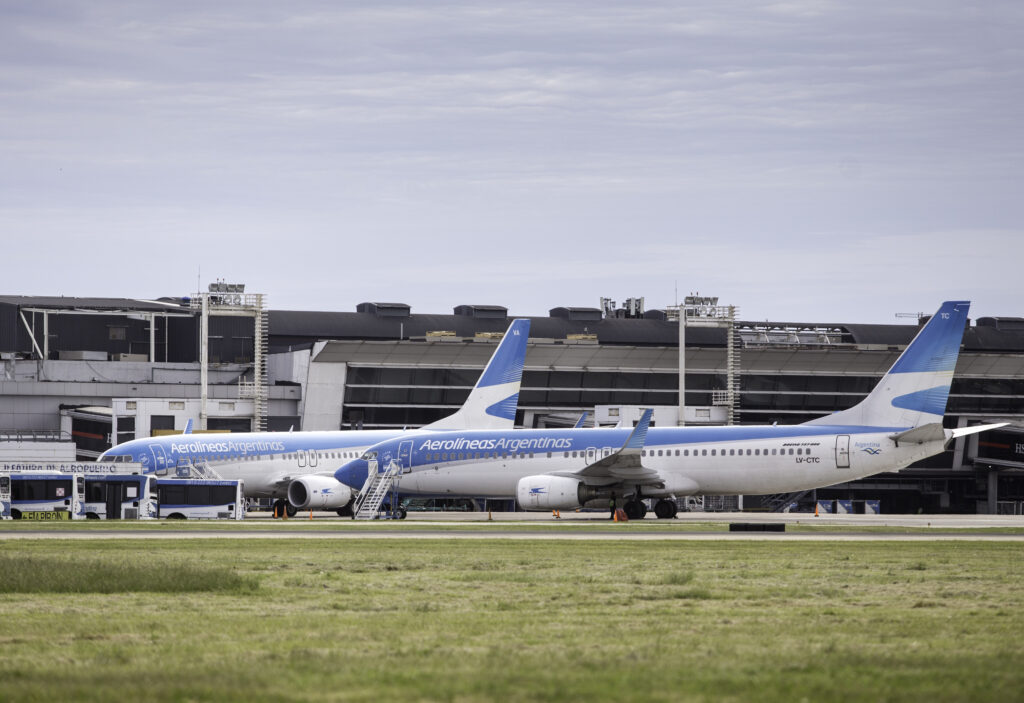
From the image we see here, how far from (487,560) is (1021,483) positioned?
2731 inches

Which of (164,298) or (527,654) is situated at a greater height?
(164,298)

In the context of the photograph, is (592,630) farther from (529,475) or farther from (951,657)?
(529,475)

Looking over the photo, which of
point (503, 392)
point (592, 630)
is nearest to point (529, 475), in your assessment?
point (503, 392)

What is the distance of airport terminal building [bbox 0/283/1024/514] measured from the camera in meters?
88.7

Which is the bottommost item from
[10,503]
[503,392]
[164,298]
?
[10,503]

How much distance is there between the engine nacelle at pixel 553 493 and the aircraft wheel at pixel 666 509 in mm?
4319

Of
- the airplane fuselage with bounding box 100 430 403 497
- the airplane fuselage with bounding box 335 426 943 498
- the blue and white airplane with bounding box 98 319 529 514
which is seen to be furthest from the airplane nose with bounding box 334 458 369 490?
the airplane fuselage with bounding box 100 430 403 497

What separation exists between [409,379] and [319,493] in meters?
35.1

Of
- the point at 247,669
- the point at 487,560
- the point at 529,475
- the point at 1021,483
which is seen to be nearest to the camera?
the point at 247,669

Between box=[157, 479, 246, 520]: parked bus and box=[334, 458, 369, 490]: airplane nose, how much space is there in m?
4.79

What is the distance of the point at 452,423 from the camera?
67750 mm

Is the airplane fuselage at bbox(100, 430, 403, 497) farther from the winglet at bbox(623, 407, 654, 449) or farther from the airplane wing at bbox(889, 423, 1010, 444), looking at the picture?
the airplane wing at bbox(889, 423, 1010, 444)

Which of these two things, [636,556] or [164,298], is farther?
[164,298]

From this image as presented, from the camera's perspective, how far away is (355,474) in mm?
58219
